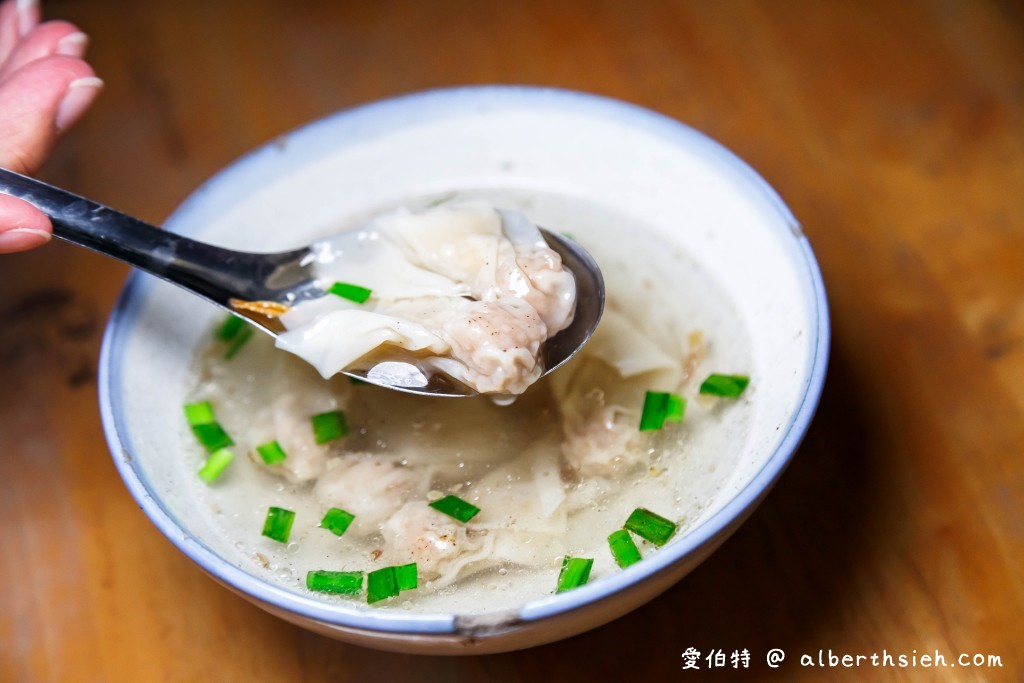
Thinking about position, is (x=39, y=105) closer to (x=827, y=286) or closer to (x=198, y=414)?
(x=198, y=414)

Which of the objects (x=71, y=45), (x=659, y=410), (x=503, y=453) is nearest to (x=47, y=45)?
(x=71, y=45)

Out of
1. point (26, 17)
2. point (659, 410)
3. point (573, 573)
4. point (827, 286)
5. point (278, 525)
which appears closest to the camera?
point (573, 573)

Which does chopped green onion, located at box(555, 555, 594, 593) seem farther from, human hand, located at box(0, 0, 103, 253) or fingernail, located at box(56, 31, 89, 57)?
fingernail, located at box(56, 31, 89, 57)

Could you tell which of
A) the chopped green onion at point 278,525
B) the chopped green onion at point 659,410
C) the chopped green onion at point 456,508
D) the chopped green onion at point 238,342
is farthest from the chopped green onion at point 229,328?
the chopped green onion at point 659,410

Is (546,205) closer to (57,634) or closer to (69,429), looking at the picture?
(69,429)

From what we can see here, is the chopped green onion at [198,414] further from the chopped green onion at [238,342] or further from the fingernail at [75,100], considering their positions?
the fingernail at [75,100]

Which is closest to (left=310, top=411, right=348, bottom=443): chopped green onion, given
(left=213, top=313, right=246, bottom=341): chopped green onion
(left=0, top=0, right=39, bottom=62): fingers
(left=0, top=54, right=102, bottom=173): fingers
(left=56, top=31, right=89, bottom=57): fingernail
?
(left=213, top=313, right=246, bottom=341): chopped green onion
